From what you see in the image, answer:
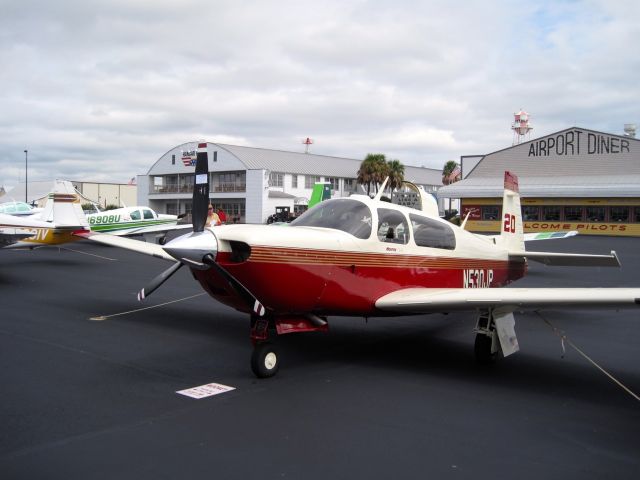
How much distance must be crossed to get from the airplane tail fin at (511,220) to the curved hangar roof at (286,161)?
51.2 meters

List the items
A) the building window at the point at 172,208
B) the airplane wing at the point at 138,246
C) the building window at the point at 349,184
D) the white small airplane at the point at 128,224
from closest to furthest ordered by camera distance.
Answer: the airplane wing at the point at 138,246, the white small airplane at the point at 128,224, the building window at the point at 172,208, the building window at the point at 349,184

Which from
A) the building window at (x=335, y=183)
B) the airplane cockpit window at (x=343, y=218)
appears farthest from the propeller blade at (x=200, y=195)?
the building window at (x=335, y=183)

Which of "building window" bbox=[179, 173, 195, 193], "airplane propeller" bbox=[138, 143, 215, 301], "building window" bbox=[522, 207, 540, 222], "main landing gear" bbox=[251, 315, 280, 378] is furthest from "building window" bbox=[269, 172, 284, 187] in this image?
"main landing gear" bbox=[251, 315, 280, 378]

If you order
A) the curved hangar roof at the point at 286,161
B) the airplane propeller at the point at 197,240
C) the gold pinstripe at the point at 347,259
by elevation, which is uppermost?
the curved hangar roof at the point at 286,161

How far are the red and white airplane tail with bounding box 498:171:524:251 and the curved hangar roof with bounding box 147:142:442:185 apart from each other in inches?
2017

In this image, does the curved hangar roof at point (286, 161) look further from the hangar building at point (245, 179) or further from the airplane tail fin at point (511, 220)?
the airplane tail fin at point (511, 220)

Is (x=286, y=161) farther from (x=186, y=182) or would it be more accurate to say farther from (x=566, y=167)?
(x=566, y=167)

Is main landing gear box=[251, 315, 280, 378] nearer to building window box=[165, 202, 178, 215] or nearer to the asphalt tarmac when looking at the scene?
the asphalt tarmac

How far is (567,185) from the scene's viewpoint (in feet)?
149

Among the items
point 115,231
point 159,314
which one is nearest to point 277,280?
point 159,314

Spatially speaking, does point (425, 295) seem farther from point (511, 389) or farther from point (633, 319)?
point (633, 319)

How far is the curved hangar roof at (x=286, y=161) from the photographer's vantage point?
205 feet

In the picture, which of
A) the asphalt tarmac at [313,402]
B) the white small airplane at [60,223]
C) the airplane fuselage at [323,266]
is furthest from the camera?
the white small airplane at [60,223]

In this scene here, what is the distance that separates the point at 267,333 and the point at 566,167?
4721cm
